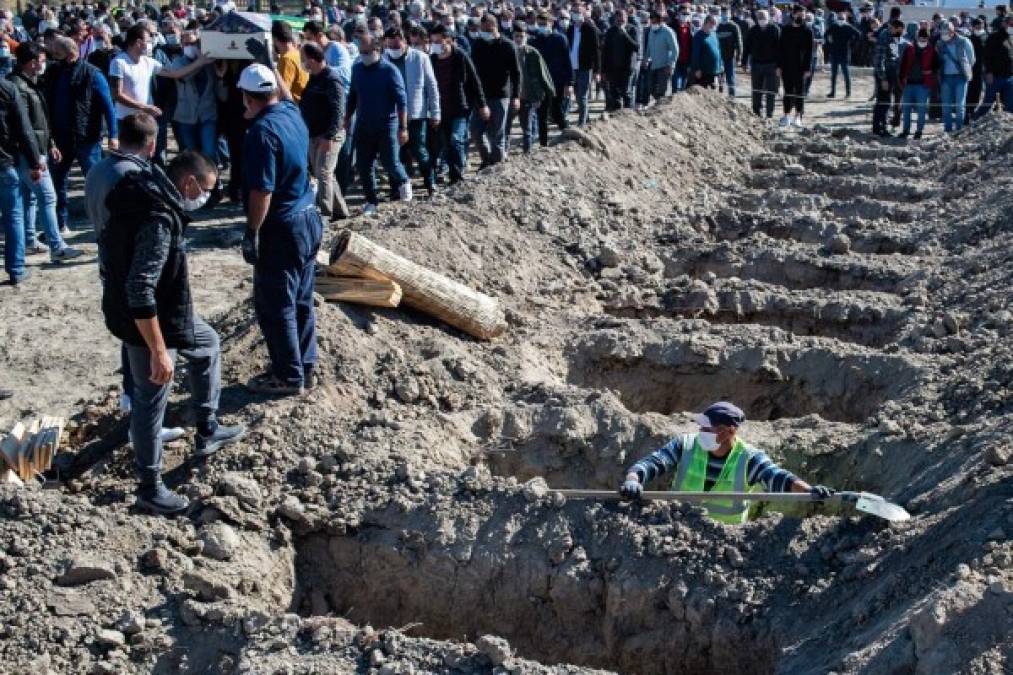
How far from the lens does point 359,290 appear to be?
9.49 metres

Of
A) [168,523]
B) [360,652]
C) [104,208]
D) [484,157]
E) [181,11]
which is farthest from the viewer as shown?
[181,11]

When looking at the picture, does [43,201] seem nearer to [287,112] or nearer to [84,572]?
[287,112]

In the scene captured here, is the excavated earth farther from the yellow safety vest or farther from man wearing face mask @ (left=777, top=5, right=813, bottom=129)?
man wearing face mask @ (left=777, top=5, right=813, bottom=129)

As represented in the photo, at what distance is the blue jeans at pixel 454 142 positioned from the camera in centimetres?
1525

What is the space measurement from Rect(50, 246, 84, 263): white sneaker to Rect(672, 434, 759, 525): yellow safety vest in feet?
24.4

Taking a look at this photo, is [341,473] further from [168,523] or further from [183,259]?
[183,259]

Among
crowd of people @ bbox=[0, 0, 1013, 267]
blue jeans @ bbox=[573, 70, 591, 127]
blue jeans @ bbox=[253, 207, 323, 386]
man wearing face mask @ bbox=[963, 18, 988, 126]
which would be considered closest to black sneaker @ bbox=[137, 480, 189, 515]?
blue jeans @ bbox=[253, 207, 323, 386]

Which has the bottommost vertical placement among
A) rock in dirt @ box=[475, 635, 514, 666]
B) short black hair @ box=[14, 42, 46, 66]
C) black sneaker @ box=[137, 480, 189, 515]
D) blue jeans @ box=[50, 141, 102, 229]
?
rock in dirt @ box=[475, 635, 514, 666]

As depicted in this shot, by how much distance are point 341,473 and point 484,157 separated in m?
9.27

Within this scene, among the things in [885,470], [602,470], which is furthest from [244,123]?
[885,470]

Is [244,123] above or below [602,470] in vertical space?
above

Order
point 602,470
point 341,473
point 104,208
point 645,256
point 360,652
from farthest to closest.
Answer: point 645,256 → point 602,470 → point 341,473 → point 104,208 → point 360,652

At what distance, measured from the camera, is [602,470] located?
29.0 ft

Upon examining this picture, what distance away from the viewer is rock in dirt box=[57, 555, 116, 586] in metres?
6.61
